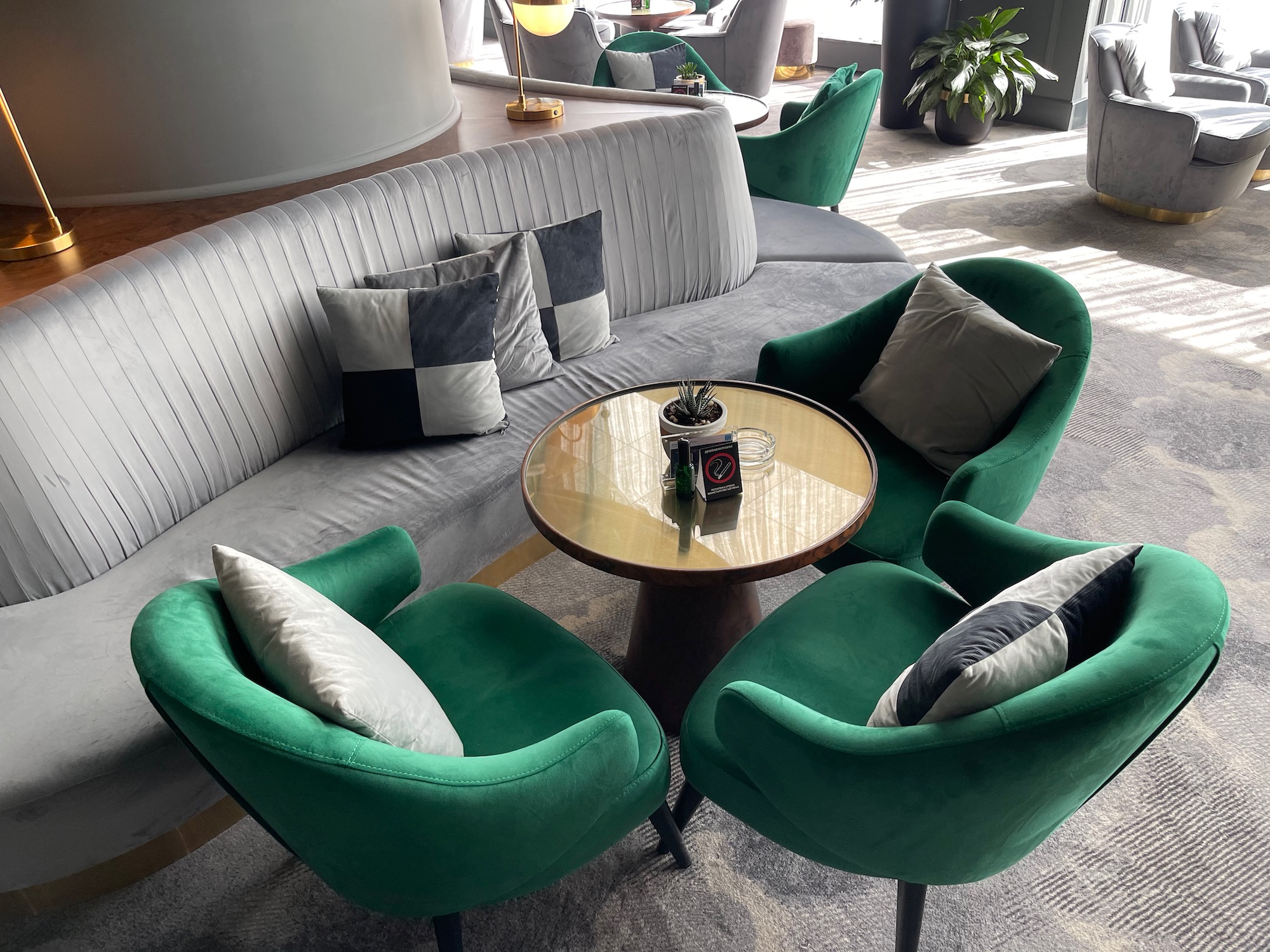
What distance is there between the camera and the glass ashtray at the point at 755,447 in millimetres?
1908

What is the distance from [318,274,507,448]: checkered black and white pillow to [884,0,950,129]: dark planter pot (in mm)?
4653

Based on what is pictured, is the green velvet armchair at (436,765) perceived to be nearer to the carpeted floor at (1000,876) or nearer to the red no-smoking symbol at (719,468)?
the carpeted floor at (1000,876)

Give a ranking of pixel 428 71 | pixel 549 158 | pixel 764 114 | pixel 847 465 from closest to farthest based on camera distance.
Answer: pixel 847 465
pixel 549 158
pixel 428 71
pixel 764 114

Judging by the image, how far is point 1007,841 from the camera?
123cm

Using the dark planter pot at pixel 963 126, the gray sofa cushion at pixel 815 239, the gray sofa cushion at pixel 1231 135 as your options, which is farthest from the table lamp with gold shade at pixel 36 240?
the dark planter pot at pixel 963 126

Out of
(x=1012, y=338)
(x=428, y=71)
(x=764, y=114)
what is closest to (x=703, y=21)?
(x=764, y=114)

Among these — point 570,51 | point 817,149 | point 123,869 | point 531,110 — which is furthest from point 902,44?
point 123,869

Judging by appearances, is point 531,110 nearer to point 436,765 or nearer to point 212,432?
point 212,432

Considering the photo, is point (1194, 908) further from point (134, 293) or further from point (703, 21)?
point (703, 21)

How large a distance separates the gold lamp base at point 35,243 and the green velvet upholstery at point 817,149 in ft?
8.91

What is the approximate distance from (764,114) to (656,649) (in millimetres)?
3287

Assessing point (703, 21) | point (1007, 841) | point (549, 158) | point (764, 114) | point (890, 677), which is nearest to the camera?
point (1007, 841)

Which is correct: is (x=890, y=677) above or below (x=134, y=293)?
below

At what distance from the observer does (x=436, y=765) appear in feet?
3.80
